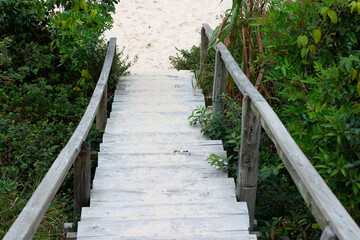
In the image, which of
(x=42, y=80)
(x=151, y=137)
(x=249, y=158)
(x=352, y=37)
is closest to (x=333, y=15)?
(x=352, y=37)

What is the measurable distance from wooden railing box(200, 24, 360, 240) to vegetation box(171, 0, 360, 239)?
192mm

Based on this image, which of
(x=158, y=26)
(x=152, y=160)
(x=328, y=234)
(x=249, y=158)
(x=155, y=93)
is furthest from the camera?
(x=158, y=26)

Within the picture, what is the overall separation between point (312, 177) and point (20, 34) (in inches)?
188

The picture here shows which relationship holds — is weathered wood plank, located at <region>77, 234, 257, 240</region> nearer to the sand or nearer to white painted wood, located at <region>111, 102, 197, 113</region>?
white painted wood, located at <region>111, 102, 197, 113</region>

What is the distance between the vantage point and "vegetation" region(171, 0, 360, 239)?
283cm

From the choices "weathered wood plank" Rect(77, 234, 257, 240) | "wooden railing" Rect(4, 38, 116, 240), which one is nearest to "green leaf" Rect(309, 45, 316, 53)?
"weathered wood plank" Rect(77, 234, 257, 240)

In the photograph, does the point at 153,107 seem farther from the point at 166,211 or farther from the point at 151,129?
the point at 166,211

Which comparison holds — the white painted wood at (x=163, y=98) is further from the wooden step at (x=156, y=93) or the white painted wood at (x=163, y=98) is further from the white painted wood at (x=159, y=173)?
the white painted wood at (x=159, y=173)

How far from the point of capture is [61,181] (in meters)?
2.44

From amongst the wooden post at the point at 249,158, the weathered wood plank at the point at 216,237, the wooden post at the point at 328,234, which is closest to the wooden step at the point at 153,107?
the wooden post at the point at 249,158

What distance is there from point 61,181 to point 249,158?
1484 mm

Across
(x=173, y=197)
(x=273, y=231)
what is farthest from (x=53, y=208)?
(x=273, y=231)

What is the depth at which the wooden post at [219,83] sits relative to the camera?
15.8ft

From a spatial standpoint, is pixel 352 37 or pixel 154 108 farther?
pixel 154 108
